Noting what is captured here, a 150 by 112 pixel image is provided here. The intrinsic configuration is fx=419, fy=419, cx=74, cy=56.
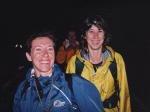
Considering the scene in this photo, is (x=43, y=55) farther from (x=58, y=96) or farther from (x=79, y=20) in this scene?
(x=79, y=20)

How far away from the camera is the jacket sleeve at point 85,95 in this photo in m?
3.97

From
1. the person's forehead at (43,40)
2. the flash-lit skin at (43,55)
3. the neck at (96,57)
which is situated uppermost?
the person's forehead at (43,40)

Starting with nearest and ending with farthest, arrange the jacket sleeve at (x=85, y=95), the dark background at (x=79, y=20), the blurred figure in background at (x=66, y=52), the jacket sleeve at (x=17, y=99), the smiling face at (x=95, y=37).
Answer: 1. the jacket sleeve at (x=85, y=95)
2. the jacket sleeve at (x=17, y=99)
3. the smiling face at (x=95, y=37)
4. the blurred figure in background at (x=66, y=52)
5. the dark background at (x=79, y=20)

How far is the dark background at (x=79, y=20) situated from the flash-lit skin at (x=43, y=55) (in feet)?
21.1

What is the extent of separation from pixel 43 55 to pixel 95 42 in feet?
4.93

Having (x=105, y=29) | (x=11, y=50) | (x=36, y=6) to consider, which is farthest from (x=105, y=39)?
(x=36, y=6)

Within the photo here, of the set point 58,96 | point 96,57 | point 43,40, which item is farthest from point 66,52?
point 58,96

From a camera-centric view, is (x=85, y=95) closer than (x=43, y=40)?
Yes

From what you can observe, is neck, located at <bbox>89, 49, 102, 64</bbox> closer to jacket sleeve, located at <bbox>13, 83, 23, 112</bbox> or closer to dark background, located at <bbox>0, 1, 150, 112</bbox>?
jacket sleeve, located at <bbox>13, 83, 23, 112</bbox>

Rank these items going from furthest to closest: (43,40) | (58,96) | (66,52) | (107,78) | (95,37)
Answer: (66,52)
(95,37)
(107,78)
(43,40)
(58,96)

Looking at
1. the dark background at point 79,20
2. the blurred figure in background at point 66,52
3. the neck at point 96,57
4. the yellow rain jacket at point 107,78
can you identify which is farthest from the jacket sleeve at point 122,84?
the dark background at point 79,20

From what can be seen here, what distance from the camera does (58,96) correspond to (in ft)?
13.1

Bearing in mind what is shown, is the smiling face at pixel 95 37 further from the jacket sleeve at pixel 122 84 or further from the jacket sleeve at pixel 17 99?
the jacket sleeve at pixel 17 99

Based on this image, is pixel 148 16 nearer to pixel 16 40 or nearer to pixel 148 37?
pixel 148 37
